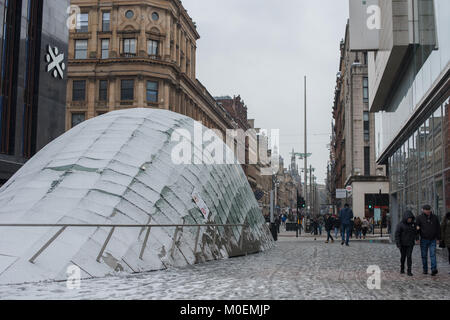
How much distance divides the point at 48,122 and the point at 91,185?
1537cm

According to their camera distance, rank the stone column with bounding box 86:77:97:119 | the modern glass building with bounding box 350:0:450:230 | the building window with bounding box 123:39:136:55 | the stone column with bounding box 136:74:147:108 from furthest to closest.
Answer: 1. the building window with bounding box 123:39:136:55
2. the stone column with bounding box 86:77:97:119
3. the stone column with bounding box 136:74:147:108
4. the modern glass building with bounding box 350:0:450:230

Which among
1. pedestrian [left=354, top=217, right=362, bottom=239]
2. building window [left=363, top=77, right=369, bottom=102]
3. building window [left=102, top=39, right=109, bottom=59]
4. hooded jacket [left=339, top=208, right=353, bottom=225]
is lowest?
pedestrian [left=354, top=217, right=362, bottom=239]

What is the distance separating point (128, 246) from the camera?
11.8 m

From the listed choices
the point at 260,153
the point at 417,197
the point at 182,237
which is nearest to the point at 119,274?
the point at 182,237

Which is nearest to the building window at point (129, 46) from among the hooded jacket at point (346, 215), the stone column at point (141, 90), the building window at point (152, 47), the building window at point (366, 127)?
the building window at point (152, 47)

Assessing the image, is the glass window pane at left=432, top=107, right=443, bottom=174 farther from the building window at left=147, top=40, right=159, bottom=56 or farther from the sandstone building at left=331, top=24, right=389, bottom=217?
the building window at left=147, top=40, right=159, bottom=56

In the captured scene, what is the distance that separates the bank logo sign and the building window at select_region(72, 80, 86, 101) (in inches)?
1065

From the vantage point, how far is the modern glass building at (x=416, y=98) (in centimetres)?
1711

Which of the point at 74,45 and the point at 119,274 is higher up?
the point at 74,45

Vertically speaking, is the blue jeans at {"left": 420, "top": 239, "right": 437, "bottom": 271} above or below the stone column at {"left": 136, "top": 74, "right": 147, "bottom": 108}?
below

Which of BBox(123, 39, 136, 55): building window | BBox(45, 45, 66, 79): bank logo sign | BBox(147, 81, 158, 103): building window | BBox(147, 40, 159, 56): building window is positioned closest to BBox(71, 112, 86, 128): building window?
BBox(147, 81, 158, 103): building window

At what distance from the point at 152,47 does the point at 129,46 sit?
233cm

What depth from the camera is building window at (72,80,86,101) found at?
55938 mm

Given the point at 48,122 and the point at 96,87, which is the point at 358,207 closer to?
the point at 96,87
